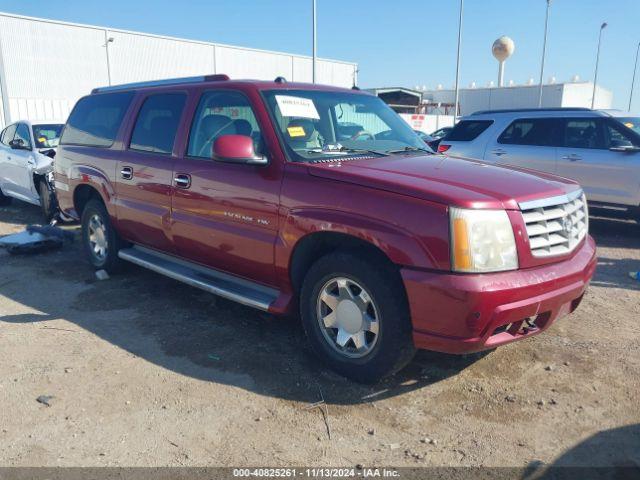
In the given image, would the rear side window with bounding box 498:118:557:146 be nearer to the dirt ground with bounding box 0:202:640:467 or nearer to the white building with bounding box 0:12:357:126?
the dirt ground with bounding box 0:202:640:467

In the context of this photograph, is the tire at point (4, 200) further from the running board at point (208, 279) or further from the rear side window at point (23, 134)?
the running board at point (208, 279)

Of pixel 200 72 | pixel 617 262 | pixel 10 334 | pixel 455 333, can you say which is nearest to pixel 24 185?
pixel 10 334

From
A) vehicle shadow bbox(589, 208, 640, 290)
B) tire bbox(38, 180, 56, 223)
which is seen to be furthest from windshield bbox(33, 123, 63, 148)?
vehicle shadow bbox(589, 208, 640, 290)

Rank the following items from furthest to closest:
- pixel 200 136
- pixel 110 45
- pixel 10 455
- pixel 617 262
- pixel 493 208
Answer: pixel 110 45 → pixel 617 262 → pixel 200 136 → pixel 493 208 → pixel 10 455

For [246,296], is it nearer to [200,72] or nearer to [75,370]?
[75,370]

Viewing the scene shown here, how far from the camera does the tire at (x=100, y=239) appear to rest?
18.6 feet

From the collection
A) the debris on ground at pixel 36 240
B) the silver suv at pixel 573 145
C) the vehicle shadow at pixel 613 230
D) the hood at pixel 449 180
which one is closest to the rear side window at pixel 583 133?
the silver suv at pixel 573 145

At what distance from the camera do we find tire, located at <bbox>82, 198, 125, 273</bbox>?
5.68 meters

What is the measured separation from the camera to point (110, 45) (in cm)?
3222

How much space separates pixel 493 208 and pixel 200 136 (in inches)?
99.7

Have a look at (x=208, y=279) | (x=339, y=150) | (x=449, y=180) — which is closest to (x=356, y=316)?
(x=449, y=180)

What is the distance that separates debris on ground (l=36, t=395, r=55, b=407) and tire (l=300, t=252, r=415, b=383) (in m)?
1.70

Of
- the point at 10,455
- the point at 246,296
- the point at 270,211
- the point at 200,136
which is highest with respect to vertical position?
the point at 200,136

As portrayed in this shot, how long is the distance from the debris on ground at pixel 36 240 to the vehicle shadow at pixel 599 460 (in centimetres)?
641
